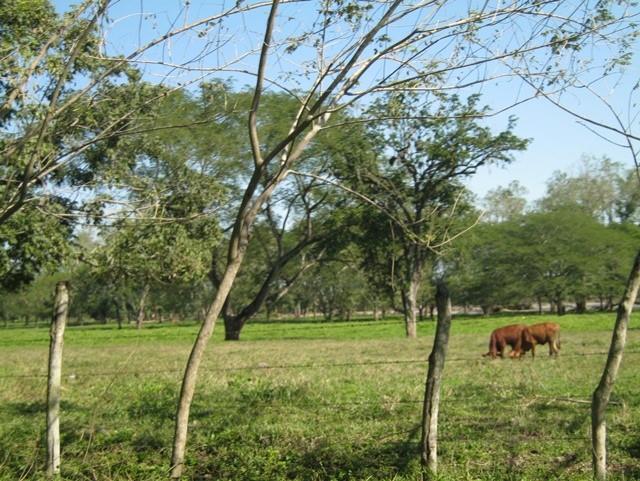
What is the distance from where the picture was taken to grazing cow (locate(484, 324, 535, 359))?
17281mm

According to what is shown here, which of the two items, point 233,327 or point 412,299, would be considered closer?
point 412,299

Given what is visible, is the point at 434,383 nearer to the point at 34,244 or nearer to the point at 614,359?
the point at 614,359

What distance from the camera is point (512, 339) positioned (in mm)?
17375

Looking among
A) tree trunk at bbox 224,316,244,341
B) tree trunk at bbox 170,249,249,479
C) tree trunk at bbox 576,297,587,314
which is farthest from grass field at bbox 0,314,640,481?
tree trunk at bbox 576,297,587,314

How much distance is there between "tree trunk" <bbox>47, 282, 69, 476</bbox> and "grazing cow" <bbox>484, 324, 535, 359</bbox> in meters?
13.0

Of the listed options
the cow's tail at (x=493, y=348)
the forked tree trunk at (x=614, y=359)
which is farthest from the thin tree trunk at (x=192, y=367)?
the cow's tail at (x=493, y=348)

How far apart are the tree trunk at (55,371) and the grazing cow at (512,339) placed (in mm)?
13043

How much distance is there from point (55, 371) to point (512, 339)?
13579mm

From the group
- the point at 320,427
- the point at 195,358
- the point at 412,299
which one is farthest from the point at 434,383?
the point at 412,299

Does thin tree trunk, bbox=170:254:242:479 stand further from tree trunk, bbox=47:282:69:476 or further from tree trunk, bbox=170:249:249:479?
tree trunk, bbox=47:282:69:476

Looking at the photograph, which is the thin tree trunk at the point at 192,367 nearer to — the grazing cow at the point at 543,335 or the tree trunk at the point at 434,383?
the tree trunk at the point at 434,383

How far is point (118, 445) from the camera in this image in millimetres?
7188

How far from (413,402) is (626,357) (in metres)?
8.55

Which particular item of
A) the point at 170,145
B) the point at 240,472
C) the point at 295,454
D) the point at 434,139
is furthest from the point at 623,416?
the point at 170,145
